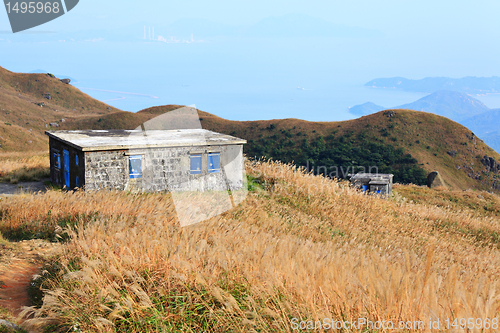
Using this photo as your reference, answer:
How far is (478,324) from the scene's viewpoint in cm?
319

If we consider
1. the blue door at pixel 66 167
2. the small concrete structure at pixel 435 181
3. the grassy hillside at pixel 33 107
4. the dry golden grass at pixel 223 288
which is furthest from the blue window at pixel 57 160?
the small concrete structure at pixel 435 181

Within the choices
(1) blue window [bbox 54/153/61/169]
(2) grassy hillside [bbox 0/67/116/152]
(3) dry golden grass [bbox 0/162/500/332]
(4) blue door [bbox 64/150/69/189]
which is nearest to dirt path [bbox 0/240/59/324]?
(3) dry golden grass [bbox 0/162/500/332]

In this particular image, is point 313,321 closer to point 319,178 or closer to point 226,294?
point 226,294

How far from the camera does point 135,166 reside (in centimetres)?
1794

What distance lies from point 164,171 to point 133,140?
2.21m

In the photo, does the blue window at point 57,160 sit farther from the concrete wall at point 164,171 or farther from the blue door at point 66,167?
the concrete wall at point 164,171

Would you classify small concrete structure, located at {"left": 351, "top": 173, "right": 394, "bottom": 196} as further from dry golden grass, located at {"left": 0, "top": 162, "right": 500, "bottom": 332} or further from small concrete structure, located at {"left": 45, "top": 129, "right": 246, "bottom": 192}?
dry golden grass, located at {"left": 0, "top": 162, "right": 500, "bottom": 332}

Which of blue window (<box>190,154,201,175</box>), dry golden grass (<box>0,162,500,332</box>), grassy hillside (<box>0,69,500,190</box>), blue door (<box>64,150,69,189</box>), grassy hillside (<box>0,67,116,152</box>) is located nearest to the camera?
dry golden grass (<box>0,162,500,332</box>)

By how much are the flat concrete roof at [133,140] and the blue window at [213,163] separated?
782mm

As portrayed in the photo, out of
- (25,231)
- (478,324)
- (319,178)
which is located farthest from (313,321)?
(319,178)

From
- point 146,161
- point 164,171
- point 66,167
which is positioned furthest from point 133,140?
point 66,167

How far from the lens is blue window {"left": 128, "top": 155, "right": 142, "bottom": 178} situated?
17797mm

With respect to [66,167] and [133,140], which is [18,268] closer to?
[133,140]

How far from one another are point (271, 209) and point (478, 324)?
31.7ft
